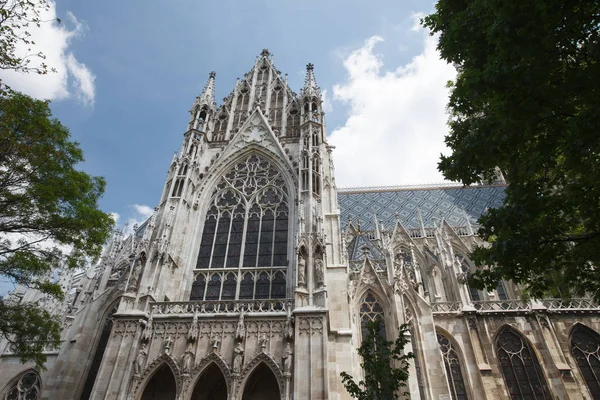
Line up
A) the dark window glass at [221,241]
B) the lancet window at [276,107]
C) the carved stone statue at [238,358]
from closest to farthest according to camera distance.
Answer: the carved stone statue at [238,358] → the dark window glass at [221,241] → the lancet window at [276,107]

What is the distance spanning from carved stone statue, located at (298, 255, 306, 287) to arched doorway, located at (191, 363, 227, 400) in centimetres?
391

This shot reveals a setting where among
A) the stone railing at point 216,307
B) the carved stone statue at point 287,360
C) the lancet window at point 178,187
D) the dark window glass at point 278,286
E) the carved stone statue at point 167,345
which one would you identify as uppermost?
the lancet window at point 178,187

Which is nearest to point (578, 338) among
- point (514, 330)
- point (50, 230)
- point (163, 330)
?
point (514, 330)

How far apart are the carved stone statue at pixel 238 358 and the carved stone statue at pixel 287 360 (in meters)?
1.38

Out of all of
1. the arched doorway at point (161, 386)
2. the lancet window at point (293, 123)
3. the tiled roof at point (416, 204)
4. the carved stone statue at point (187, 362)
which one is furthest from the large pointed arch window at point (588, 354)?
the arched doorway at point (161, 386)

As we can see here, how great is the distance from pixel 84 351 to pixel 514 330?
700 inches

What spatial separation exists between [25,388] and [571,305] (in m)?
23.3

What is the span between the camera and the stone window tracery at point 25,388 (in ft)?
50.2

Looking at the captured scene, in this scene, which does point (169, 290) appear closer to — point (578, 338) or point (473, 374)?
point (473, 374)

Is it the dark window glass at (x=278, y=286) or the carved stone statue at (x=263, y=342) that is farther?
the dark window glass at (x=278, y=286)

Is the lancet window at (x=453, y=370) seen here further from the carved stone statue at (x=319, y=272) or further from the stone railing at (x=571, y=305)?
the carved stone statue at (x=319, y=272)

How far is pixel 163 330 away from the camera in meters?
13.4

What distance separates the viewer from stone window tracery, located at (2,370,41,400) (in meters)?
15.3

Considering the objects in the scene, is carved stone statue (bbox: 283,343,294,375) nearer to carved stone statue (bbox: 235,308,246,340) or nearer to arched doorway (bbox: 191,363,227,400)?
carved stone statue (bbox: 235,308,246,340)
